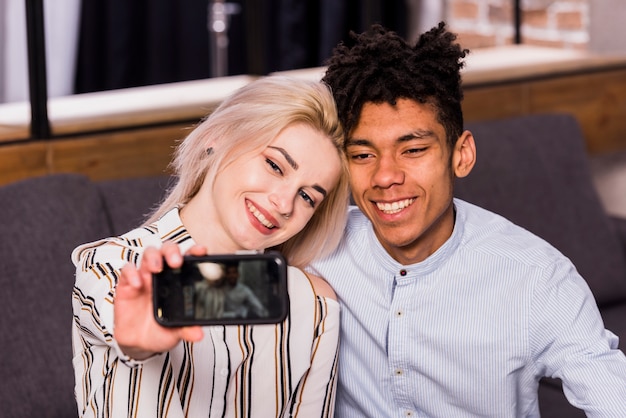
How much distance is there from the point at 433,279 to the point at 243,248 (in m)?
0.34

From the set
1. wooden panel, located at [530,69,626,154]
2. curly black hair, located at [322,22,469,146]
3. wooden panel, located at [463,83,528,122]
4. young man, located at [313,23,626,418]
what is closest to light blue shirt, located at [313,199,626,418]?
young man, located at [313,23,626,418]

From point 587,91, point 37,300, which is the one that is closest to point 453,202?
point 37,300

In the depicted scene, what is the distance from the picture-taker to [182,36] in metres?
3.80

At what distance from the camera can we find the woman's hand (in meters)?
1.21

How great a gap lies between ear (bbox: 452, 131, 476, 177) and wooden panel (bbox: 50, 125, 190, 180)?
3.12ft

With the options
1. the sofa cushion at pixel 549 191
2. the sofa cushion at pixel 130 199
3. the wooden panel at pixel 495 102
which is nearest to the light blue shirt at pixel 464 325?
the sofa cushion at pixel 130 199

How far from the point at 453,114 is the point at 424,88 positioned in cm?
8

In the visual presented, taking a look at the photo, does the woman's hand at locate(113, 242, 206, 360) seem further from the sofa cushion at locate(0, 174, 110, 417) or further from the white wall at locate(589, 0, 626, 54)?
the white wall at locate(589, 0, 626, 54)

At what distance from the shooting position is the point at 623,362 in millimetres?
1562

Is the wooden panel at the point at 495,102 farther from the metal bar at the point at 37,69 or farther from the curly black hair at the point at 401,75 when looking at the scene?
the curly black hair at the point at 401,75

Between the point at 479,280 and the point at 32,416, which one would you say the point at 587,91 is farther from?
the point at 32,416

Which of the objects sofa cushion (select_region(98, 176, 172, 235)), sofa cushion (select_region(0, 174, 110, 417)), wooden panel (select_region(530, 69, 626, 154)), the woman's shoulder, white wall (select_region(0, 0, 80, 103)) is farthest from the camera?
wooden panel (select_region(530, 69, 626, 154))

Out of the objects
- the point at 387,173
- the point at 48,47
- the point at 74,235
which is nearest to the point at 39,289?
the point at 74,235

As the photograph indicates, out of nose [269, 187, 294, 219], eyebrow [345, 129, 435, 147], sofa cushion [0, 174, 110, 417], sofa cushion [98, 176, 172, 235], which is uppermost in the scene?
eyebrow [345, 129, 435, 147]
